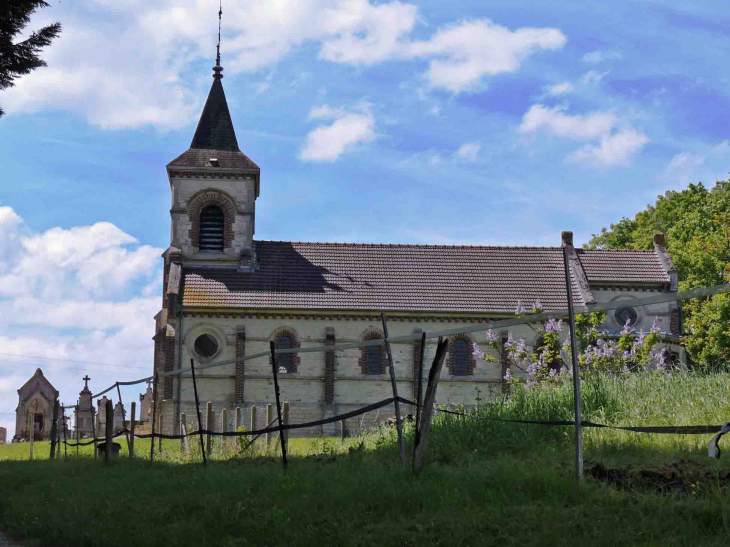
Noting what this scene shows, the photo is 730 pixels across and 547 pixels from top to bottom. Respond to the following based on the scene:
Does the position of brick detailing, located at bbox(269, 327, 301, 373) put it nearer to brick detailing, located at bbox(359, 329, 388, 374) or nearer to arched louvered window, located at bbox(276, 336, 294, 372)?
arched louvered window, located at bbox(276, 336, 294, 372)

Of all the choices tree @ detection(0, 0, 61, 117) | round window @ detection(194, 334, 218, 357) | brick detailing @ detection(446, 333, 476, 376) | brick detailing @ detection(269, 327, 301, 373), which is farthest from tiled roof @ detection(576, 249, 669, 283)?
tree @ detection(0, 0, 61, 117)

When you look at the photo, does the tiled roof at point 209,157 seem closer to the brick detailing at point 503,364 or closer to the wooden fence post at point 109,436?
the brick detailing at point 503,364

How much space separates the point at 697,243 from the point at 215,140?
22356mm

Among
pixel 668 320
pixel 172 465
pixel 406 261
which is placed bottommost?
pixel 172 465

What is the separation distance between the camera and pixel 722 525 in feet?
25.4

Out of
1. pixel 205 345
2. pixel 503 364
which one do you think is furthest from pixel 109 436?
pixel 503 364

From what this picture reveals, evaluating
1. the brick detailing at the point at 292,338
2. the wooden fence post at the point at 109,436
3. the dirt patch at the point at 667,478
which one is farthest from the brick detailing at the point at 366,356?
the dirt patch at the point at 667,478

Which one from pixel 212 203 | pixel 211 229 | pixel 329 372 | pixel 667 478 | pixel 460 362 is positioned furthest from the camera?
pixel 212 203

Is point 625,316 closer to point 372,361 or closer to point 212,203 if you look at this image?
point 372,361

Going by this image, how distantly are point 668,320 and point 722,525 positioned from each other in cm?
3019

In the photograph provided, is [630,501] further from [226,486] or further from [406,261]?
[406,261]

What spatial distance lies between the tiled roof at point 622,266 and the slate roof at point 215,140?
1542 centimetres

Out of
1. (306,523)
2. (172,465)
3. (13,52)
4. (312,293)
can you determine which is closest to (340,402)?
(312,293)

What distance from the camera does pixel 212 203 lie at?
37.7 meters
